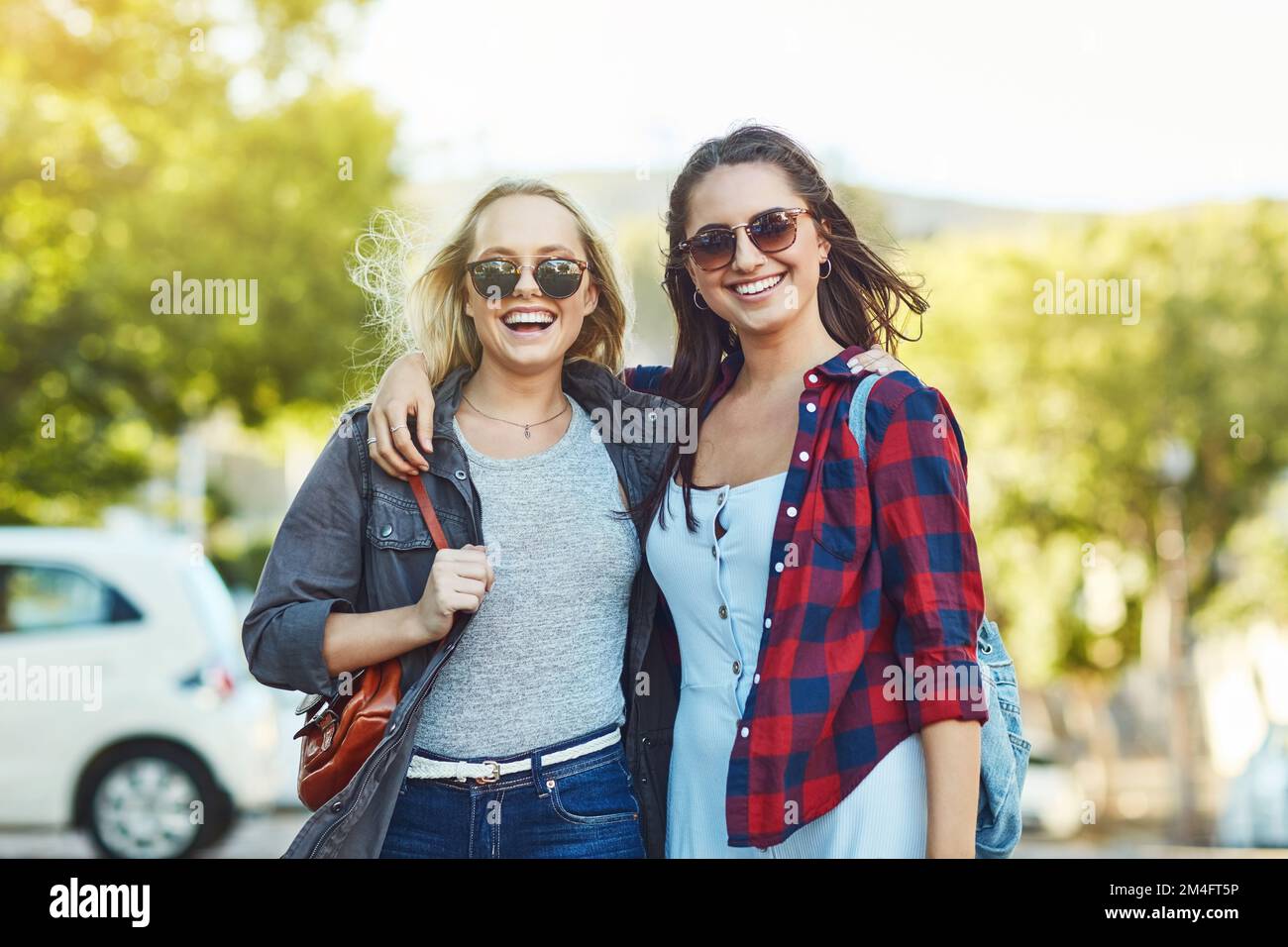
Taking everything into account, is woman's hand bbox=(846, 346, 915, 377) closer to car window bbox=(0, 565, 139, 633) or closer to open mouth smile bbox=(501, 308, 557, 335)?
open mouth smile bbox=(501, 308, 557, 335)

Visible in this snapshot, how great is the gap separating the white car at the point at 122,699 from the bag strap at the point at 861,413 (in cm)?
593

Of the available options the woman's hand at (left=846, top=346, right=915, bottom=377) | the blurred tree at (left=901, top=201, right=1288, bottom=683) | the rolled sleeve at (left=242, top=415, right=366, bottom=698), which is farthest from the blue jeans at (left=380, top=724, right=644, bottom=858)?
the blurred tree at (left=901, top=201, right=1288, bottom=683)

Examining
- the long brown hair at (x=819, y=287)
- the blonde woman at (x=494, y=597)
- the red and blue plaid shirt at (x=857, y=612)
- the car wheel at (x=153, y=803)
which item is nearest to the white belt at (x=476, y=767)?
the blonde woman at (x=494, y=597)

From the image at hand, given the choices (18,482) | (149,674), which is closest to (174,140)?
(18,482)

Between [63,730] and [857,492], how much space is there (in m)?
6.32

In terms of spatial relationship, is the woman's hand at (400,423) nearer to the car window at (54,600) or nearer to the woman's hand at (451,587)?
the woman's hand at (451,587)

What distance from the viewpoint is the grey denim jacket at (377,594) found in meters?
2.66

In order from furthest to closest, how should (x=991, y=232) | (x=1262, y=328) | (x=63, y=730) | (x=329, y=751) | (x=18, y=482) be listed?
(x=991, y=232) → (x=1262, y=328) → (x=18, y=482) → (x=63, y=730) → (x=329, y=751)

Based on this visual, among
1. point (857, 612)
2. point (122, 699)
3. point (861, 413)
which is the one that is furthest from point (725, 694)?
point (122, 699)

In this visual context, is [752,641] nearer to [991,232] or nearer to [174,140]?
[174,140]

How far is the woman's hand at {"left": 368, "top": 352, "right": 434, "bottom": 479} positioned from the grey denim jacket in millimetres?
29

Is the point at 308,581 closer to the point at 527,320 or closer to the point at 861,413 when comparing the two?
the point at 527,320
